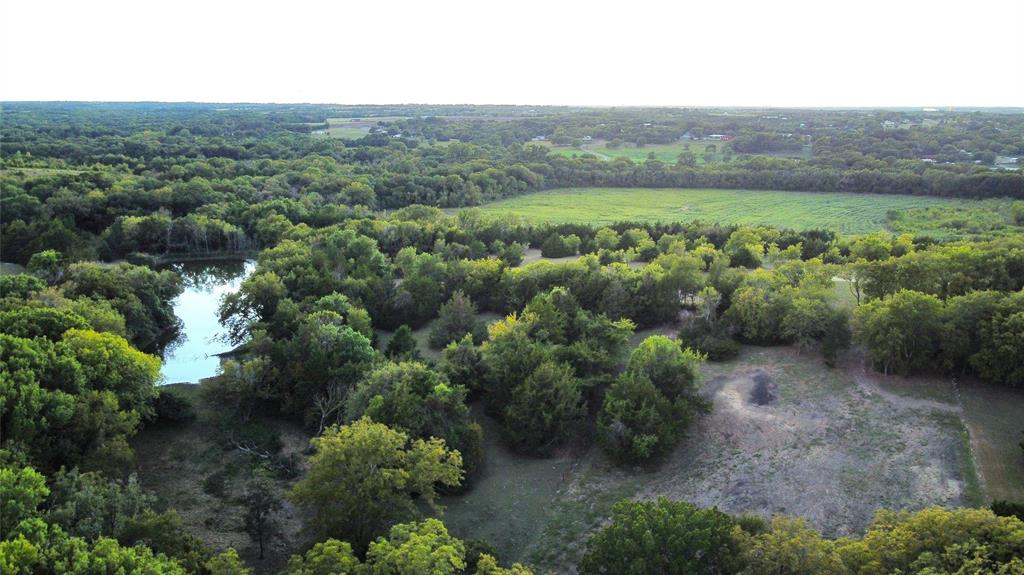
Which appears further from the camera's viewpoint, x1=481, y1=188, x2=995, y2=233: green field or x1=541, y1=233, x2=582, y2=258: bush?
x1=481, y1=188, x2=995, y2=233: green field

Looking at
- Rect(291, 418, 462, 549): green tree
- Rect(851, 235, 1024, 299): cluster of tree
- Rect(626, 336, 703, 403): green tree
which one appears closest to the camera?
Rect(291, 418, 462, 549): green tree

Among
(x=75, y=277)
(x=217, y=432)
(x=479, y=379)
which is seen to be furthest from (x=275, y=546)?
(x=75, y=277)

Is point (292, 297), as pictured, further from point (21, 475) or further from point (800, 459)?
point (800, 459)

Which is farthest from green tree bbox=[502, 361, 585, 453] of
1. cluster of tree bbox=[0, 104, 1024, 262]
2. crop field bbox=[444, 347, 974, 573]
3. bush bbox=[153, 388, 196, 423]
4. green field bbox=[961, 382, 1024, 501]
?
cluster of tree bbox=[0, 104, 1024, 262]

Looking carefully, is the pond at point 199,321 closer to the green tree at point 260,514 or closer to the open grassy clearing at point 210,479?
the open grassy clearing at point 210,479

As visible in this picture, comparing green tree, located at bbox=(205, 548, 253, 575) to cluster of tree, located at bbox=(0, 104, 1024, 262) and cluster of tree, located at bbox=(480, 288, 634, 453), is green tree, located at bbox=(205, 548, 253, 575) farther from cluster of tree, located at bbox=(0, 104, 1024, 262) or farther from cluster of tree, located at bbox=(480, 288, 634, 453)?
cluster of tree, located at bbox=(0, 104, 1024, 262)

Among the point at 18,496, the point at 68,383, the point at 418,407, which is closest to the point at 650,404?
the point at 418,407

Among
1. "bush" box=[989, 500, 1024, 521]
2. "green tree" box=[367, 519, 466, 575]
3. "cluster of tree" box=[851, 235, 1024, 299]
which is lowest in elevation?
"bush" box=[989, 500, 1024, 521]

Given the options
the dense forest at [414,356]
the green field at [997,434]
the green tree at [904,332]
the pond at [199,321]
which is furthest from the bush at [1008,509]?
the pond at [199,321]
